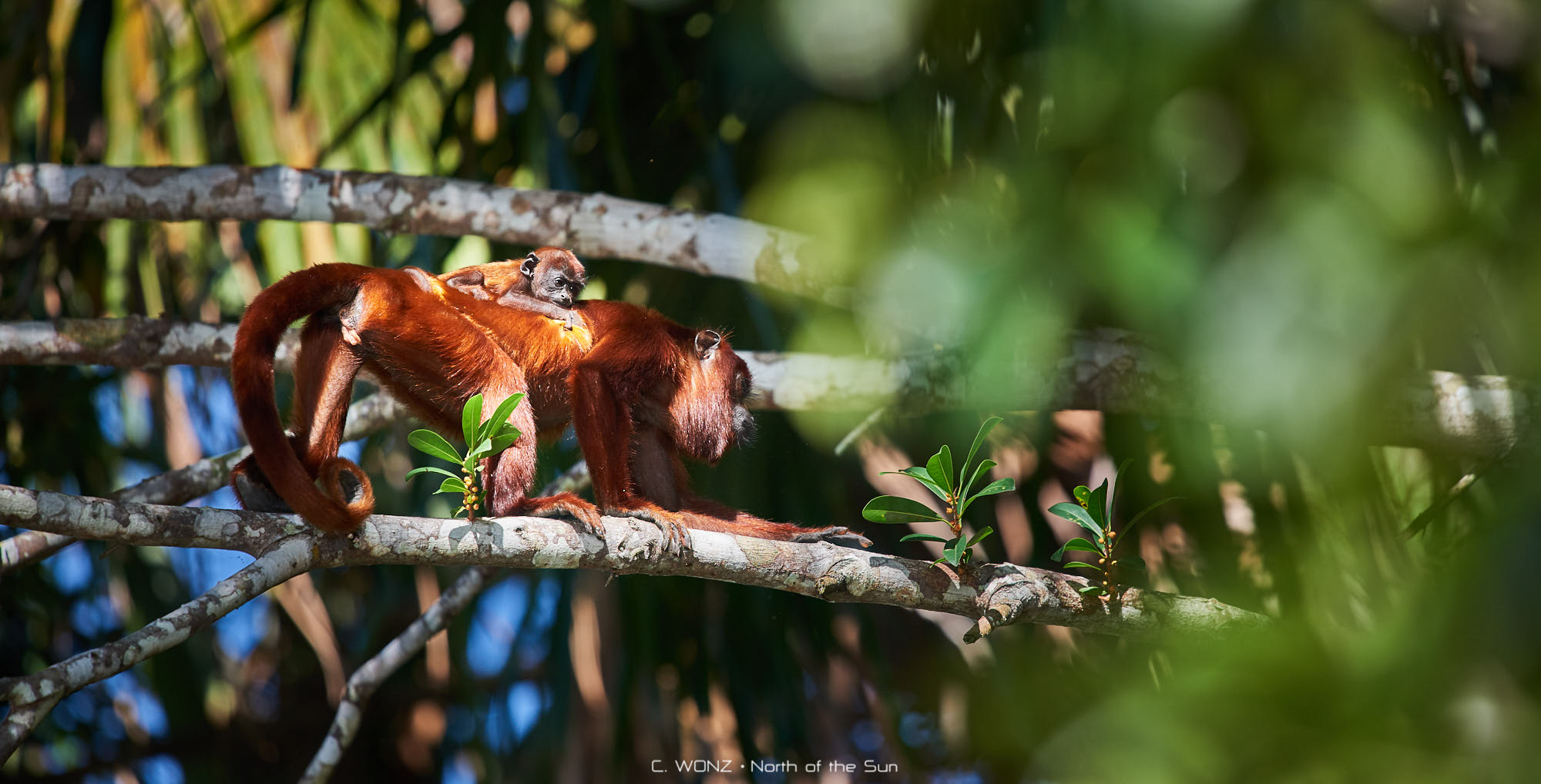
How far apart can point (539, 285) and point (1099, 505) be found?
1.88 metres

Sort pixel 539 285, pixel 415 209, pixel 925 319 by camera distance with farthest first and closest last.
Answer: pixel 415 209, pixel 539 285, pixel 925 319

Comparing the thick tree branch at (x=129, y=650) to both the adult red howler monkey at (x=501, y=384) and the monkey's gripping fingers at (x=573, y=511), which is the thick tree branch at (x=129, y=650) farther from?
the monkey's gripping fingers at (x=573, y=511)

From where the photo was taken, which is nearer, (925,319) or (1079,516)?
(925,319)

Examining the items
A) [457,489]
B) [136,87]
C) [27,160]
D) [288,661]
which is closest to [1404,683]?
[457,489]

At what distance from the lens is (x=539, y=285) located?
11.9ft

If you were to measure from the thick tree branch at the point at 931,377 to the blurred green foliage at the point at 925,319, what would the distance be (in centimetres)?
14

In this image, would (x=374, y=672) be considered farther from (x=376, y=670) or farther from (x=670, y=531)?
(x=670, y=531)

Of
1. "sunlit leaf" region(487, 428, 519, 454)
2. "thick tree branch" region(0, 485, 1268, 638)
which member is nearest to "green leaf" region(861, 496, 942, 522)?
"thick tree branch" region(0, 485, 1268, 638)

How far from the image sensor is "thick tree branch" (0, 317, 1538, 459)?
415 cm

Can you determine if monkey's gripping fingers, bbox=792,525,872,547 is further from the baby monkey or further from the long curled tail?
the long curled tail

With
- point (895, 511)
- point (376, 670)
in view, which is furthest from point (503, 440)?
point (376, 670)

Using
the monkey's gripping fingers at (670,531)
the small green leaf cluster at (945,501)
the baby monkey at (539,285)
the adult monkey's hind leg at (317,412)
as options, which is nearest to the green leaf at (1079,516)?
the small green leaf cluster at (945,501)

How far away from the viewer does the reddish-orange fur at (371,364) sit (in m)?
2.75

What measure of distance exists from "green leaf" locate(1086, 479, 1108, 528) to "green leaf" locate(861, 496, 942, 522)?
39cm
